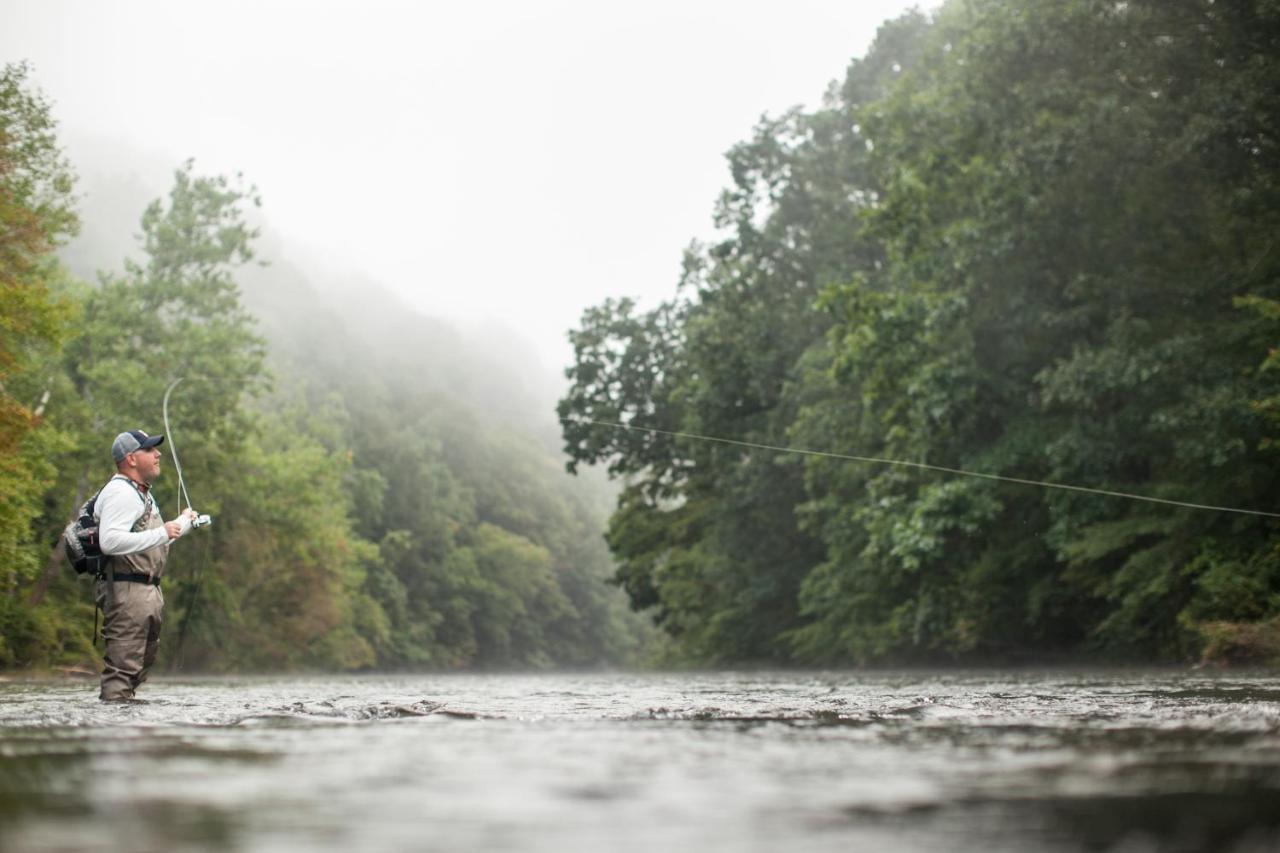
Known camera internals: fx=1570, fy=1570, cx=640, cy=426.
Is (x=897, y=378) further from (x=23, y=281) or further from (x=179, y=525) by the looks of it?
(x=179, y=525)

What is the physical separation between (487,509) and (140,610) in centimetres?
10746

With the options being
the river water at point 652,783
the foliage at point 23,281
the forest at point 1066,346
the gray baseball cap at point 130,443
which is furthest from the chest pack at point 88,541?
the foliage at point 23,281

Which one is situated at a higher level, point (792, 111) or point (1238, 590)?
point (792, 111)

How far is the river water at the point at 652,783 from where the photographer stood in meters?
2.72

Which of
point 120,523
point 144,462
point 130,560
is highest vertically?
point 144,462

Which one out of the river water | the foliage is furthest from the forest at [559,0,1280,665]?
the river water

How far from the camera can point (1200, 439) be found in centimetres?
2134

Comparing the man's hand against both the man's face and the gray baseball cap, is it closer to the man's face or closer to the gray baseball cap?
the man's face

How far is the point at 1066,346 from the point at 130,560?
769 inches

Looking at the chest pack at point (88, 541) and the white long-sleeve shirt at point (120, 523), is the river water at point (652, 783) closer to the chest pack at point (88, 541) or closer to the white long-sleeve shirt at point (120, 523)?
the white long-sleeve shirt at point (120, 523)

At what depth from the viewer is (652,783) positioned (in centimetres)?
361

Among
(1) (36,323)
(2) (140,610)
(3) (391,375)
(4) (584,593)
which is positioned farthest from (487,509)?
(2) (140,610)

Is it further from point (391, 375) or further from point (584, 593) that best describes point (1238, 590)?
point (391, 375)

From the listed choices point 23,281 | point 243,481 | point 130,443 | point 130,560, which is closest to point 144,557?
point 130,560
